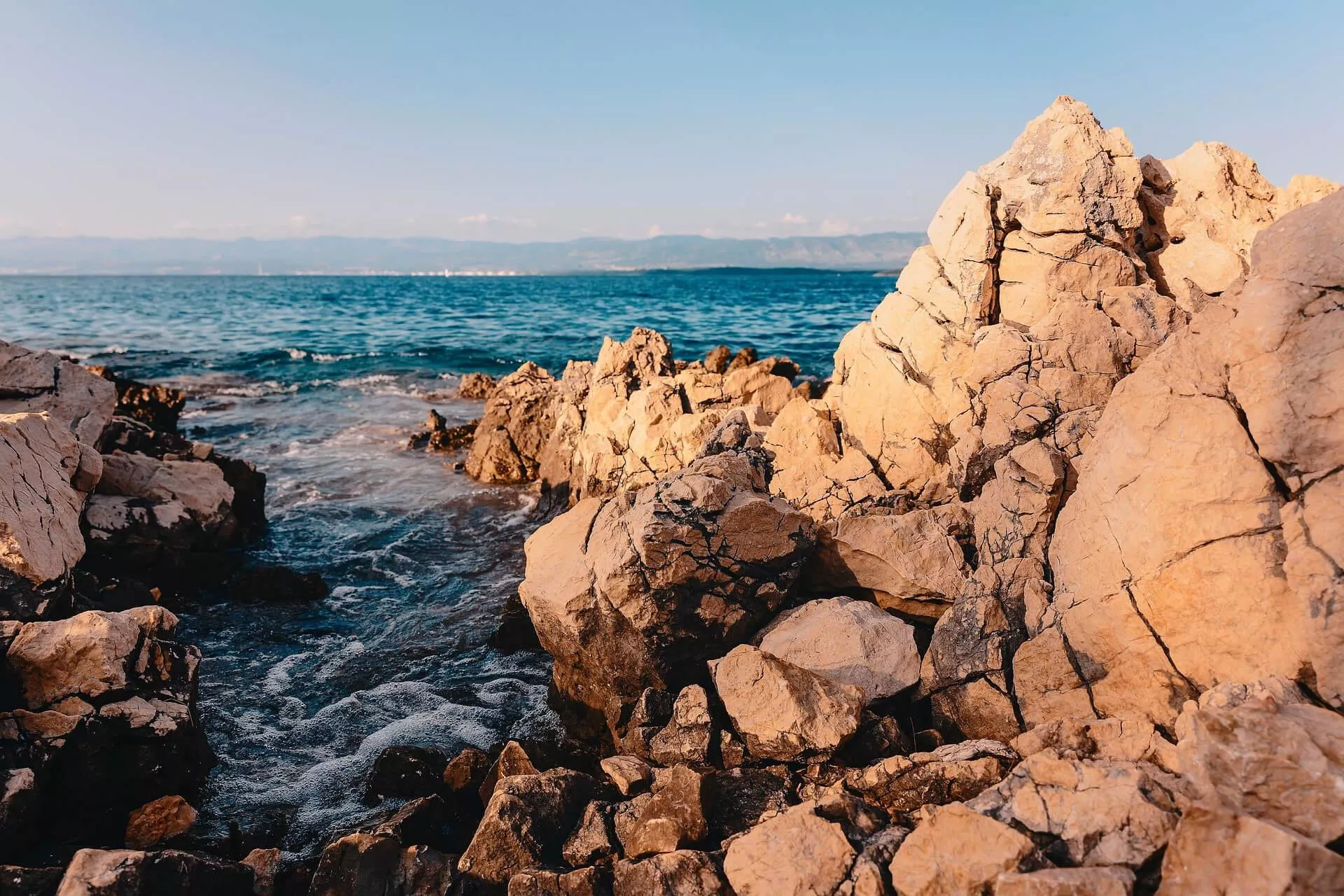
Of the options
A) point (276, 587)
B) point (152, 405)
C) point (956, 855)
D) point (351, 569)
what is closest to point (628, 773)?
point (956, 855)

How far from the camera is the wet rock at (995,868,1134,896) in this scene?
3.89 meters

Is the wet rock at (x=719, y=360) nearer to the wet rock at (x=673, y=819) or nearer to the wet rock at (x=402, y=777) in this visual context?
the wet rock at (x=402, y=777)

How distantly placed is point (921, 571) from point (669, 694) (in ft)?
8.45

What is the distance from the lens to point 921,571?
7410 millimetres

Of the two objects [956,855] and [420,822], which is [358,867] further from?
[956,855]

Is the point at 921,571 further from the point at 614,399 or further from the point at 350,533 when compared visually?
the point at 350,533

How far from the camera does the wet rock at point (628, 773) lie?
5.94 m

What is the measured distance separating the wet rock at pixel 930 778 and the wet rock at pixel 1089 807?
1.34 feet

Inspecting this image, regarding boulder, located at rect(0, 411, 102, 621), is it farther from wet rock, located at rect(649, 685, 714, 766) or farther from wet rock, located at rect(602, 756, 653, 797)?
wet rock, located at rect(649, 685, 714, 766)

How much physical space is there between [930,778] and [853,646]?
1.47 meters

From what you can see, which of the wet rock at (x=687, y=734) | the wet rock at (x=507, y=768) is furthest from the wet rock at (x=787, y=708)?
the wet rock at (x=507, y=768)

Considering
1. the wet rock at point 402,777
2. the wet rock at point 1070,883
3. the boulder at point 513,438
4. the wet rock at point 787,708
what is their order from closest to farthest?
1. the wet rock at point 1070,883
2. the wet rock at point 787,708
3. the wet rock at point 402,777
4. the boulder at point 513,438

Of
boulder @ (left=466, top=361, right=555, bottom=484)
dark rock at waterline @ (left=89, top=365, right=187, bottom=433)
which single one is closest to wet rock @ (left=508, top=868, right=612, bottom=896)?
boulder @ (left=466, top=361, right=555, bottom=484)

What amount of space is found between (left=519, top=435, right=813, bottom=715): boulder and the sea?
1294 millimetres
